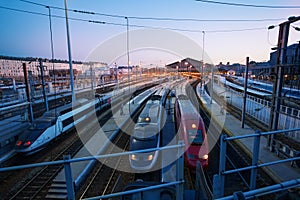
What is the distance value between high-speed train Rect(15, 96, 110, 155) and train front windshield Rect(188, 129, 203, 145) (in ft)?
27.7

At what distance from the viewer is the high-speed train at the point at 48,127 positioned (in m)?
9.59

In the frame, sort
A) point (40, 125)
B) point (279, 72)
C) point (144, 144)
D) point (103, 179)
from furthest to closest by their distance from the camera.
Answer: point (40, 125) → point (279, 72) → point (144, 144) → point (103, 179)

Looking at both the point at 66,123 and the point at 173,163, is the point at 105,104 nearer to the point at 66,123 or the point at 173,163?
the point at 66,123

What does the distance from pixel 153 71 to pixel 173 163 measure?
105001 mm

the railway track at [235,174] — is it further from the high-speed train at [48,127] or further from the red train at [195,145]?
the high-speed train at [48,127]

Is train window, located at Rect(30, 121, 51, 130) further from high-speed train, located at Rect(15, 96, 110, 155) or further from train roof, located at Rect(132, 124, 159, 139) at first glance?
train roof, located at Rect(132, 124, 159, 139)

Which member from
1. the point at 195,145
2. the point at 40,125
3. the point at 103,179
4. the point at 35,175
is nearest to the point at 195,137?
the point at 195,145

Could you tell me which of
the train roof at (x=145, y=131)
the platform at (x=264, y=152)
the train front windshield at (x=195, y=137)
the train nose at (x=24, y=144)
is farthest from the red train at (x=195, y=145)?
the train nose at (x=24, y=144)

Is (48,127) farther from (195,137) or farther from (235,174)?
(235,174)

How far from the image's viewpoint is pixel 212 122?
14898 millimetres

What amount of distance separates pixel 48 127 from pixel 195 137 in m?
8.75

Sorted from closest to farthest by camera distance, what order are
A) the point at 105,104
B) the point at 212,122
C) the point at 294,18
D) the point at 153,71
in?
the point at 294,18 < the point at 212,122 < the point at 105,104 < the point at 153,71

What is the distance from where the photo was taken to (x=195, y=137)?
26.1 feet

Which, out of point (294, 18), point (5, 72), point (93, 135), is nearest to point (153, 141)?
point (93, 135)
